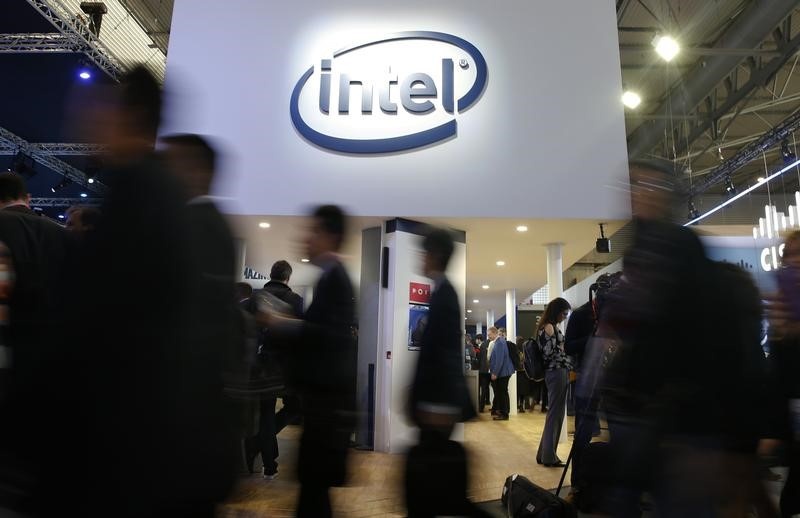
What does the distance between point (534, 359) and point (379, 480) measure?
1.71 meters

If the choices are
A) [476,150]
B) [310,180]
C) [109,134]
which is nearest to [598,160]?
[476,150]

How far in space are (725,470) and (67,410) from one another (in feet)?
5.76

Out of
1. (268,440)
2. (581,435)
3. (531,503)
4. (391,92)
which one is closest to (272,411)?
(268,440)

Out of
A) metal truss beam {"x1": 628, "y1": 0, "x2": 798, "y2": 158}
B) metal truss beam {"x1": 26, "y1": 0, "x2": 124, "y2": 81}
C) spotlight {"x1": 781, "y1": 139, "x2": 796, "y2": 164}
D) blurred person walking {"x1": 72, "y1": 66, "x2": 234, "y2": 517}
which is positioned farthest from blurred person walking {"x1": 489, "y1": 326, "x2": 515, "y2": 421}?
blurred person walking {"x1": 72, "y1": 66, "x2": 234, "y2": 517}

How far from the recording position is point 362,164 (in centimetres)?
647

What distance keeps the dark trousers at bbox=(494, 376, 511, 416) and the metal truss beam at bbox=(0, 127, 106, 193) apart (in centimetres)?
919

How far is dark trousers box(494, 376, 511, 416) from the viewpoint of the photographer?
9.79 m

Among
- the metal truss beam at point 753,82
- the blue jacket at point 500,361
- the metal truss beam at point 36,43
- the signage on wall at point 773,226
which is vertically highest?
the metal truss beam at point 36,43

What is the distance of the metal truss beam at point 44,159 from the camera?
1183cm

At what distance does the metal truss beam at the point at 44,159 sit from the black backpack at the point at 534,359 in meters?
10.2

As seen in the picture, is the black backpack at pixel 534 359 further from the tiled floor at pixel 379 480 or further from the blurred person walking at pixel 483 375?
the blurred person walking at pixel 483 375

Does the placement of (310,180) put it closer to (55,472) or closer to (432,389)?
(432,389)

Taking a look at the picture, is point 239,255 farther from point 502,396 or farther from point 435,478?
point 502,396

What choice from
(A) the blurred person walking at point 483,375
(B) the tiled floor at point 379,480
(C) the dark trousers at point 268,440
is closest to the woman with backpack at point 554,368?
(B) the tiled floor at point 379,480
